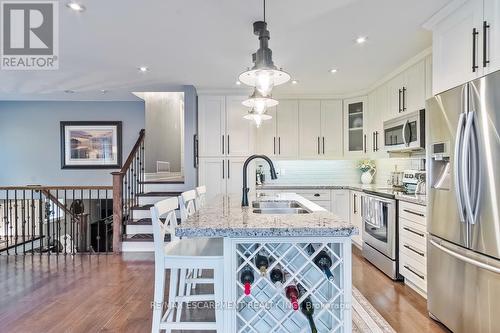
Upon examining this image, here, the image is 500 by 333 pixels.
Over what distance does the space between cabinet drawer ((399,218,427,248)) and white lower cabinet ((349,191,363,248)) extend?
3.94 feet

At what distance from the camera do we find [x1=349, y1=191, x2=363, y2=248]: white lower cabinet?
4387 mm

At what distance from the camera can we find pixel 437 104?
2359 millimetres

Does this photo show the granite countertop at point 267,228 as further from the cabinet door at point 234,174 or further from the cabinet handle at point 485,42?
the cabinet door at point 234,174

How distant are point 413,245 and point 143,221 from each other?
3.84 m

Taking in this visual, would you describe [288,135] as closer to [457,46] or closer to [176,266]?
[457,46]

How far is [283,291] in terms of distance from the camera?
1440 mm

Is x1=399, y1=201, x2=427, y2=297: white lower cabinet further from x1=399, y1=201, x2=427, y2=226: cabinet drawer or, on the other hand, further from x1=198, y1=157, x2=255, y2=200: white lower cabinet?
x1=198, y1=157, x2=255, y2=200: white lower cabinet

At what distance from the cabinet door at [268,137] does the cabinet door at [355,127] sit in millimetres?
1236

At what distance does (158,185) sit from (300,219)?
433 centimetres

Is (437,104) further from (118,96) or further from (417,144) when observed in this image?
(118,96)

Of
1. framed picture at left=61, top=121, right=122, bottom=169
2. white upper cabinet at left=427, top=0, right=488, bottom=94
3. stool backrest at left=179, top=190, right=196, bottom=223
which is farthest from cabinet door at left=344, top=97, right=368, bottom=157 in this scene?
framed picture at left=61, top=121, right=122, bottom=169

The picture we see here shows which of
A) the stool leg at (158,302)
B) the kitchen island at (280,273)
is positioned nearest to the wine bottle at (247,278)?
the kitchen island at (280,273)

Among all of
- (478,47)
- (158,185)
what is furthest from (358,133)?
(158,185)

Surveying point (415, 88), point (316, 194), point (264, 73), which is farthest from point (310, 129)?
point (264, 73)
